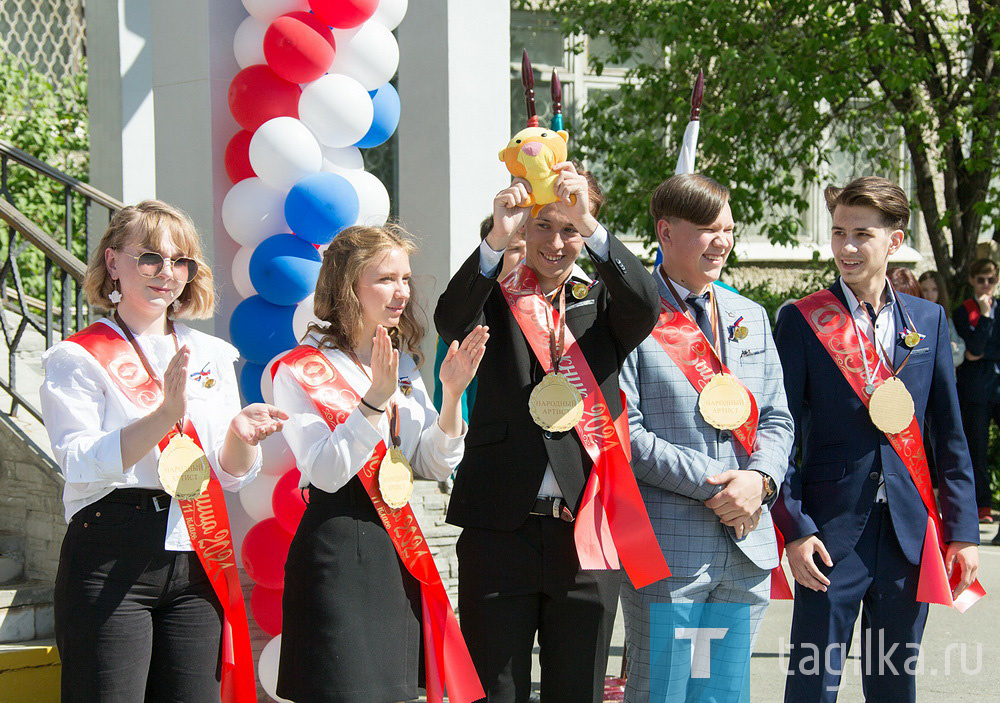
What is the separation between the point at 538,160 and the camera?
2.76m

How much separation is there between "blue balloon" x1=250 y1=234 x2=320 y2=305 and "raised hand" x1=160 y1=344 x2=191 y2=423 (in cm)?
163

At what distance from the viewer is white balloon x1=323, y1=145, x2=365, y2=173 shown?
Answer: 14.6 ft

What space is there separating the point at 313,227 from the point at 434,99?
3.84 ft

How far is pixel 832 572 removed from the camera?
326cm

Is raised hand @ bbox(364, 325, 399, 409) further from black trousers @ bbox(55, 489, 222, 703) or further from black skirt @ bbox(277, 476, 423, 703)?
black trousers @ bbox(55, 489, 222, 703)

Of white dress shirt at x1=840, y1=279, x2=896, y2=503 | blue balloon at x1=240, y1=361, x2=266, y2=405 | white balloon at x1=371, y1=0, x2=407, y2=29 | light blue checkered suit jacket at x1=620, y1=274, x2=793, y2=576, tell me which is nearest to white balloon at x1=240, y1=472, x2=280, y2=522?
blue balloon at x1=240, y1=361, x2=266, y2=405

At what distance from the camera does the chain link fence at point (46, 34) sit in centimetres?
1129

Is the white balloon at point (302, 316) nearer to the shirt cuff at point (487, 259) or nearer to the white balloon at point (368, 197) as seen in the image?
the white balloon at point (368, 197)

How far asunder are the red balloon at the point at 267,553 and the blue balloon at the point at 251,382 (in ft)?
2.09

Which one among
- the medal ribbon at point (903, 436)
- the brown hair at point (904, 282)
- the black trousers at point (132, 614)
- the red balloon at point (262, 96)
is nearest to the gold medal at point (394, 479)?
the black trousers at point (132, 614)

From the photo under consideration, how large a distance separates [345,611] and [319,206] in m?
1.82

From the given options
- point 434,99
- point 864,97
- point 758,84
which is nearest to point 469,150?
point 434,99

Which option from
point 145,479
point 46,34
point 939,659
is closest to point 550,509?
point 145,479

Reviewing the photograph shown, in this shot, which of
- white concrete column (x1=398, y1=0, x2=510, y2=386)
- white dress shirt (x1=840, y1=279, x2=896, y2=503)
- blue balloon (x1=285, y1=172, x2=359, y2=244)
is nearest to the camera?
white dress shirt (x1=840, y1=279, x2=896, y2=503)
